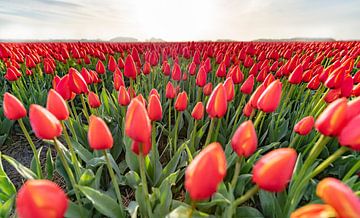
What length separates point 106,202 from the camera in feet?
4.39

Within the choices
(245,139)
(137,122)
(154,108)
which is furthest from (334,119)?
(154,108)

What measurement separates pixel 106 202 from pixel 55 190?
0.81 metres

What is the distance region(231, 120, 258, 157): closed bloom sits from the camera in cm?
89

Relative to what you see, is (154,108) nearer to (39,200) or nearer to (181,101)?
(181,101)

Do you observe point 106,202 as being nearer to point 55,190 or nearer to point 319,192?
point 55,190

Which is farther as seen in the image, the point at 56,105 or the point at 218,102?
the point at 218,102

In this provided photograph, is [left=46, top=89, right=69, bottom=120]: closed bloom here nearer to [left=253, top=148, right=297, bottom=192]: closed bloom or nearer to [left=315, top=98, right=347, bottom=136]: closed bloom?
[left=253, top=148, right=297, bottom=192]: closed bloom

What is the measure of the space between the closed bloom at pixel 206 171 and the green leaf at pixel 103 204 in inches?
29.3

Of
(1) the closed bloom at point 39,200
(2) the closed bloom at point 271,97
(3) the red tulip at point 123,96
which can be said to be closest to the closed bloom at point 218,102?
(2) the closed bloom at point 271,97

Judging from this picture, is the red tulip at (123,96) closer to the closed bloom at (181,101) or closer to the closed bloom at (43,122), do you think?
the closed bloom at (181,101)

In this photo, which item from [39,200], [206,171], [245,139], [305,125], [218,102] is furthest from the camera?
[305,125]

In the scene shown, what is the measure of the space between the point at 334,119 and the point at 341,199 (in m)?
0.43

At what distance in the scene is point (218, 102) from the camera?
4.30 feet

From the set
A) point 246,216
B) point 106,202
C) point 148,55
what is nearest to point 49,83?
point 148,55
